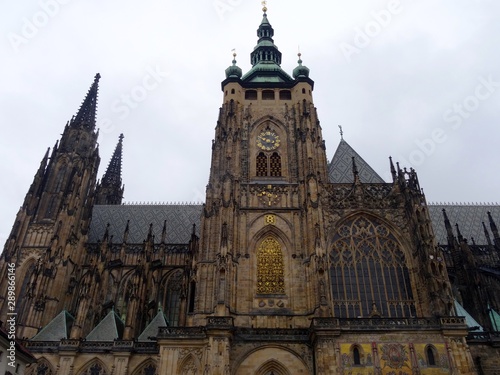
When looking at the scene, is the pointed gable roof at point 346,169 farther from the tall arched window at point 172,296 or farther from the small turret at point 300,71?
the tall arched window at point 172,296

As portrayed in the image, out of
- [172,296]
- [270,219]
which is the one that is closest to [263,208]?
[270,219]

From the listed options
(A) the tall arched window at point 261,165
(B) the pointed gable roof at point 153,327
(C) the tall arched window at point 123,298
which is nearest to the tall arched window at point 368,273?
(A) the tall arched window at point 261,165

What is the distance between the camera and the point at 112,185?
205ft

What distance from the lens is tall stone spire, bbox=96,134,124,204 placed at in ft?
196

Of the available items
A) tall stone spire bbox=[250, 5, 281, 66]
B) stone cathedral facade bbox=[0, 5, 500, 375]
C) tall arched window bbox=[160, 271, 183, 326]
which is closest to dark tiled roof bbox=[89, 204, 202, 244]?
stone cathedral facade bbox=[0, 5, 500, 375]

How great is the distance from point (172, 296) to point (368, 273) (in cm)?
1866

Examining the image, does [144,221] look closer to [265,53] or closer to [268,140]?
[268,140]

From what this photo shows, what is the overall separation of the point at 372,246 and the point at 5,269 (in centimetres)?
3122

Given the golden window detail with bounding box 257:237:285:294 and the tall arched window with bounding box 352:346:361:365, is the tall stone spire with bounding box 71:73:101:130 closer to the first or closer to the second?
the golden window detail with bounding box 257:237:285:294

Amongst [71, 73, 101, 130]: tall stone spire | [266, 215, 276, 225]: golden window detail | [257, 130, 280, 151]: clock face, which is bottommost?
[266, 215, 276, 225]: golden window detail

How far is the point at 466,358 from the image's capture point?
24750mm

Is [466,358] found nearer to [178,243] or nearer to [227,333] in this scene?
[227,333]

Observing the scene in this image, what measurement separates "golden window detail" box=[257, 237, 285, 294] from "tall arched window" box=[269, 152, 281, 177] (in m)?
6.08

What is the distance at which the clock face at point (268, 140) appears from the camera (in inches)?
1451
